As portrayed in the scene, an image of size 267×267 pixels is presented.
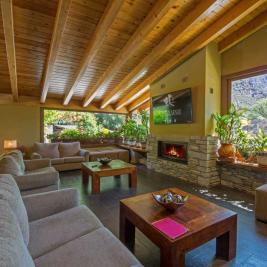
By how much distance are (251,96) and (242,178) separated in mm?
1815

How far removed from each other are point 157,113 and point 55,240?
4.67 metres

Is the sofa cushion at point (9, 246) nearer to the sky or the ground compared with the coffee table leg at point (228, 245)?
nearer to the sky

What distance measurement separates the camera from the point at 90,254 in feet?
4.27

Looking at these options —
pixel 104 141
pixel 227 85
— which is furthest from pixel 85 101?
pixel 227 85

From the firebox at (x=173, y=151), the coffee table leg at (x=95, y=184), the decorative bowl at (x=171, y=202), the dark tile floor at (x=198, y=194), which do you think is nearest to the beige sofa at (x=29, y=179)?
the dark tile floor at (x=198, y=194)

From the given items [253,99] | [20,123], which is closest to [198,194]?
[253,99]

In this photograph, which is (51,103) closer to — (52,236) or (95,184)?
(95,184)

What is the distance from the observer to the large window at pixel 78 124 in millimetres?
7113

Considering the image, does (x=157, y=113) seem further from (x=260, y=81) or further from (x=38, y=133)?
(x=38, y=133)

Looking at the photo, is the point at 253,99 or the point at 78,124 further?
the point at 78,124

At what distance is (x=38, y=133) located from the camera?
21.5ft

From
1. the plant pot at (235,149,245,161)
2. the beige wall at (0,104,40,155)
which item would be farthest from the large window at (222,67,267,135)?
the beige wall at (0,104,40,155)

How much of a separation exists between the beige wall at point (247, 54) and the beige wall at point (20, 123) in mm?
5964

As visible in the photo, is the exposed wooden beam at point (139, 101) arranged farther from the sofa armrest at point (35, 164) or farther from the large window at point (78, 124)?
the sofa armrest at point (35, 164)
